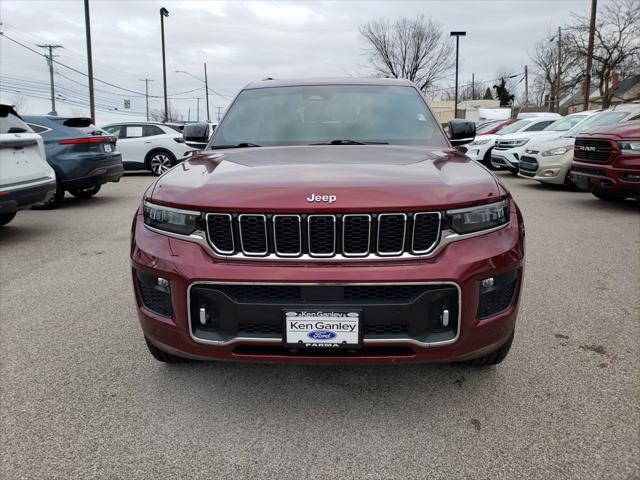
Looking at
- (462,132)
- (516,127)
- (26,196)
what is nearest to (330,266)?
(462,132)

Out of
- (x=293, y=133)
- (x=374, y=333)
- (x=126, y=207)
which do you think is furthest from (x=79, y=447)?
(x=126, y=207)

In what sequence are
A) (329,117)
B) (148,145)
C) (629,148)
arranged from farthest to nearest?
1. (148,145)
2. (629,148)
3. (329,117)

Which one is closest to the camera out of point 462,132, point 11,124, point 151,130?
point 462,132

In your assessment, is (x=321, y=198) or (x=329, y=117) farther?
(x=329, y=117)

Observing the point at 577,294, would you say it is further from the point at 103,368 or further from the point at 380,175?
the point at 103,368

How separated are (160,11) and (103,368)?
32.6 meters

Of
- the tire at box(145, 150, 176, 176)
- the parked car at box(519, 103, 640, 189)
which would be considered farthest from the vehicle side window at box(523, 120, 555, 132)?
the tire at box(145, 150, 176, 176)

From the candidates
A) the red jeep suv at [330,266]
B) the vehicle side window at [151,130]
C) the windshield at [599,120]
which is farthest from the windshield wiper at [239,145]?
the vehicle side window at [151,130]

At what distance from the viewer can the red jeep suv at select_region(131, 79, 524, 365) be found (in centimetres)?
218

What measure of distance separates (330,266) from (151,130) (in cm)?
1382

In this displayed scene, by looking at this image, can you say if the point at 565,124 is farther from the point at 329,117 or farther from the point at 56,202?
the point at 56,202

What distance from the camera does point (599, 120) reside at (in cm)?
1074

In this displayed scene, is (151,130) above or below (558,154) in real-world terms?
above

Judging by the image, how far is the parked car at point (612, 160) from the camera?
7.52 metres
